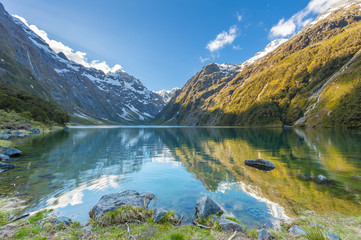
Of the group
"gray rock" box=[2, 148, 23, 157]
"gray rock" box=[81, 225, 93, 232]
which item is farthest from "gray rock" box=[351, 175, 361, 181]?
"gray rock" box=[2, 148, 23, 157]

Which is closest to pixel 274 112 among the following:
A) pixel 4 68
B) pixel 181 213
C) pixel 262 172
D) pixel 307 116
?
pixel 307 116

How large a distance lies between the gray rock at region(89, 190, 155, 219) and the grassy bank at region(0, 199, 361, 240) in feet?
3.05

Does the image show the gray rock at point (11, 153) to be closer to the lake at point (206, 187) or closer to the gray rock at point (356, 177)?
the lake at point (206, 187)

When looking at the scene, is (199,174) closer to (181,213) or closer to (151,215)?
(181,213)

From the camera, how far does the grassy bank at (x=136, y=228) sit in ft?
26.6

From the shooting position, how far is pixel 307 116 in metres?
149

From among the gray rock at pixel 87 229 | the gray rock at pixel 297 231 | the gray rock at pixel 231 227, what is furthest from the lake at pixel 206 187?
the gray rock at pixel 87 229

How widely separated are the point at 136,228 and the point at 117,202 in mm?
3612

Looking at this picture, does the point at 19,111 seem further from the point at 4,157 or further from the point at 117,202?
the point at 117,202

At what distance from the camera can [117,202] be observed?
39.0 feet

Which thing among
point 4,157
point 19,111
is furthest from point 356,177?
point 19,111

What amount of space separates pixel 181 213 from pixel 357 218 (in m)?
10.8

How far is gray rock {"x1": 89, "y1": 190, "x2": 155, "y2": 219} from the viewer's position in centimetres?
1095

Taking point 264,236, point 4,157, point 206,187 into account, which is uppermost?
point 4,157
